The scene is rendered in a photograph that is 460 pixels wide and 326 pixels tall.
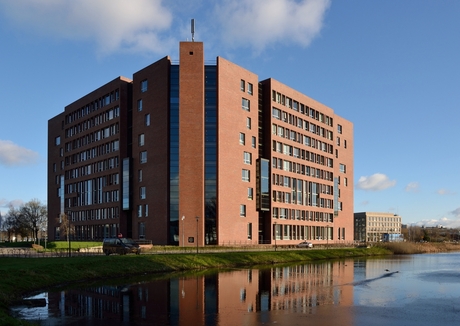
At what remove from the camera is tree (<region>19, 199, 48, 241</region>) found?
5144 inches

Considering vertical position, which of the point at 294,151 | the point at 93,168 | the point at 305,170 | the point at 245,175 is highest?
the point at 294,151

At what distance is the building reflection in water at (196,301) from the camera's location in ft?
70.6

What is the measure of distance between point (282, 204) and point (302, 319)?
7311 cm

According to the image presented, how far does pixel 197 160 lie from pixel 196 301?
171 ft

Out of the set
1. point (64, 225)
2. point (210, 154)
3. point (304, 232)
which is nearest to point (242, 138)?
point (210, 154)

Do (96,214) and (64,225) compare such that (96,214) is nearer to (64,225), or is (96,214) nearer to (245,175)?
(64,225)

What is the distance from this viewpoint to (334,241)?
11206 cm

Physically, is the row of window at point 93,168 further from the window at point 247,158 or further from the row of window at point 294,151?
the row of window at point 294,151

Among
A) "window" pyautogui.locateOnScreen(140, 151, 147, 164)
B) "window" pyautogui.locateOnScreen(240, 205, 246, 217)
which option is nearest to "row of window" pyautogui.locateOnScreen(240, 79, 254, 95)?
"window" pyautogui.locateOnScreen(140, 151, 147, 164)

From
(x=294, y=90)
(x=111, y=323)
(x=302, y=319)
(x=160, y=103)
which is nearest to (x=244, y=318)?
(x=302, y=319)

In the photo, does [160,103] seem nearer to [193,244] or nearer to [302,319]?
[193,244]

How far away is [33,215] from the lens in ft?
427

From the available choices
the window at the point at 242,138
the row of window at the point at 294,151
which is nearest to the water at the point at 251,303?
the window at the point at 242,138

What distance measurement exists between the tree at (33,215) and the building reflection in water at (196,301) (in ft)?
342
